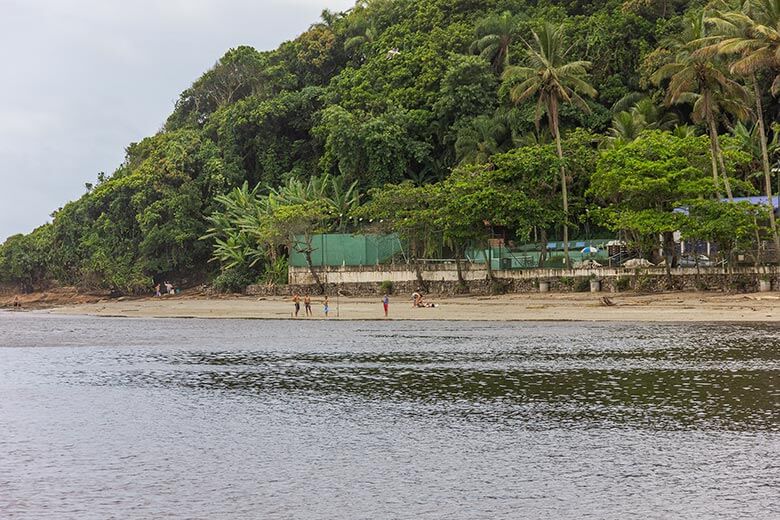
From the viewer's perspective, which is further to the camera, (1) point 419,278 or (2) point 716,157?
(1) point 419,278

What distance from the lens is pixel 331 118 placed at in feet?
229

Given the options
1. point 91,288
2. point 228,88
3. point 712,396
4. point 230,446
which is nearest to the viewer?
point 230,446

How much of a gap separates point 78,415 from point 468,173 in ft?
124

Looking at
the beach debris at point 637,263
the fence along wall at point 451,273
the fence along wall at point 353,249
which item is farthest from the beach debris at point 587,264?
the fence along wall at point 353,249

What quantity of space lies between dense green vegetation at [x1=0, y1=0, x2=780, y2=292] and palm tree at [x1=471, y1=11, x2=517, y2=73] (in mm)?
153

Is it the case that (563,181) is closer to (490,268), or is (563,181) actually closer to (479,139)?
(490,268)

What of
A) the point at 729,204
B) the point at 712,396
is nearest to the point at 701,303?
the point at 729,204

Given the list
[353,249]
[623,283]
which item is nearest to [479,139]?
[353,249]

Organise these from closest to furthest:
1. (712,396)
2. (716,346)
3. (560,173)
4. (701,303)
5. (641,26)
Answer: (712,396) < (716,346) < (701,303) < (560,173) < (641,26)

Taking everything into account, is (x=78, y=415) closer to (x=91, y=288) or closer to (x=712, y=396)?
(x=712, y=396)

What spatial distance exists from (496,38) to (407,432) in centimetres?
5974

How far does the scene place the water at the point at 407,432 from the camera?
13.7 metres

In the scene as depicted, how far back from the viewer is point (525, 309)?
157ft

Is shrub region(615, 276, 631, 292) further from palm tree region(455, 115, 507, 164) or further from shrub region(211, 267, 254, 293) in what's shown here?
shrub region(211, 267, 254, 293)
